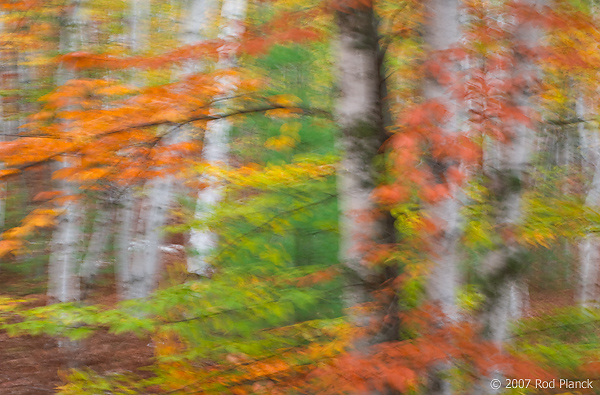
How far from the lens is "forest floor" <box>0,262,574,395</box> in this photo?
6066 millimetres

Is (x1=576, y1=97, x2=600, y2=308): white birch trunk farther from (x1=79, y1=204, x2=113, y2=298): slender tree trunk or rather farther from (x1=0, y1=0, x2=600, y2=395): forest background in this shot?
(x1=79, y1=204, x2=113, y2=298): slender tree trunk

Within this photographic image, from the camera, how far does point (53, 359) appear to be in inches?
271

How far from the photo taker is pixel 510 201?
2.55 meters

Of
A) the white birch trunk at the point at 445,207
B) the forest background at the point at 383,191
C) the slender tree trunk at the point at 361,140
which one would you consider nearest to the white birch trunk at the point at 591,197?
the forest background at the point at 383,191

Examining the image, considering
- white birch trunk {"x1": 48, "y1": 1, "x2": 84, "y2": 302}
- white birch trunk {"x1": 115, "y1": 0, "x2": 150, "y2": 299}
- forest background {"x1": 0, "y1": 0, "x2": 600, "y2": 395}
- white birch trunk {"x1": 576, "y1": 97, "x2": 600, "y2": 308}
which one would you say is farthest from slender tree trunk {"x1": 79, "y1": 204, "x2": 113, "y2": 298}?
white birch trunk {"x1": 576, "y1": 97, "x2": 600, "y2": 308}

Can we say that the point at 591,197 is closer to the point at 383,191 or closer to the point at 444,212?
the point at 444,212

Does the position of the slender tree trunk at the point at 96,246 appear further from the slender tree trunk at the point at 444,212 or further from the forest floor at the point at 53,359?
the slender tree trunk at the point at 444,212

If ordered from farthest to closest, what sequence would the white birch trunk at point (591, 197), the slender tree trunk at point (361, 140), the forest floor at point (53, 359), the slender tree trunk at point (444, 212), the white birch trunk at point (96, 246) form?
the white birch trunk at point (96, 246)
the white birch trunk at point (591, 197)
the forest floor at point (53, 359)
the slender tree trunk at point (361, 140)
the slender tree trunk at point (444, 212)

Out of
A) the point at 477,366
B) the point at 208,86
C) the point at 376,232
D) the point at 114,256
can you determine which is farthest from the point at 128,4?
the point at 477,366

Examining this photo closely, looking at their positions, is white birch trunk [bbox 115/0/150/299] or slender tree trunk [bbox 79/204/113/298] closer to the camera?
white birch trunk [bbox 115/0/150/299]

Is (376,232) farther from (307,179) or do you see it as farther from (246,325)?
(246,325)

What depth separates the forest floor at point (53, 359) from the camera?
6.07 meters

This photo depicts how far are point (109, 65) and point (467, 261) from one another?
238 cm

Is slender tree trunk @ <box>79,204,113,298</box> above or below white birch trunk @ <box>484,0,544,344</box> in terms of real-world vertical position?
below
